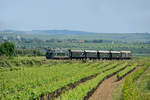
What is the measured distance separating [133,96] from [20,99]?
11.1 metres

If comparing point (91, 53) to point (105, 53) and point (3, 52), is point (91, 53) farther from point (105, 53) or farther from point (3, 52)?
point (3, 52)

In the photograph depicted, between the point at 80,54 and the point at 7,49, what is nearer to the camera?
the point at 80,54

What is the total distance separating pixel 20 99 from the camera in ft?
100

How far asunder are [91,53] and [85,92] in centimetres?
6342

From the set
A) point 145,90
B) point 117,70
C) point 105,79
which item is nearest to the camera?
point 145,90

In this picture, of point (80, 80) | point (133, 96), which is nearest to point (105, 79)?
point (80, 80)

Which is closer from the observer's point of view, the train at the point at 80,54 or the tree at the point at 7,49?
the train at the point at 80,54

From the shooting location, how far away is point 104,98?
123ft

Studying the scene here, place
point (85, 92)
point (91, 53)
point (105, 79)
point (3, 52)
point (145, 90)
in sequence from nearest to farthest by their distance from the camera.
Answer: point (85, 92) → point (145, 90) → point (105, 79) → point (91, 53) → point (3, 52)

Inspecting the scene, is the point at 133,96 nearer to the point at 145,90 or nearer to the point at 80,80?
the point at 145,90

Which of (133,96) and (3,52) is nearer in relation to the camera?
(133,96)

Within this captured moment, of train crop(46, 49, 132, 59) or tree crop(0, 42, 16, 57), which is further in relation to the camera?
tree crop(0, 42, 16, 57)

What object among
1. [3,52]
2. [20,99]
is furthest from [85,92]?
[3,52]

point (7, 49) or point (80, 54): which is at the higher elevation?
point (80, 54)
